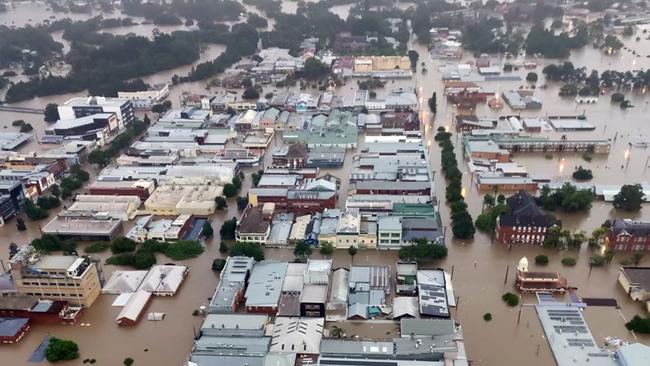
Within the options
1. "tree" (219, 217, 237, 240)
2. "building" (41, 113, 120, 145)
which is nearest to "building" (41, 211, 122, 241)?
"tree" (219, 217, 237, 240)

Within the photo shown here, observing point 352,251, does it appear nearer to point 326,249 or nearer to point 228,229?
point 326,249

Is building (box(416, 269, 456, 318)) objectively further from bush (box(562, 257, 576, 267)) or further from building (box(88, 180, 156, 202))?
building (box(88, 180, 156, 202))

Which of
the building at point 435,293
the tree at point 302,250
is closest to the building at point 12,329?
the tree at point 302,250

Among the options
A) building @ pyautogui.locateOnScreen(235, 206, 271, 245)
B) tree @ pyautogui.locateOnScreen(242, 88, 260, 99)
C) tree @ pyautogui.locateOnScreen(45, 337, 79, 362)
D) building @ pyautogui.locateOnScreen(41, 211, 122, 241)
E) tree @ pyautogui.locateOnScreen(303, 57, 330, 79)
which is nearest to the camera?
tree @ pyautogui.locateOnScreen(45, 337, 79, 362)

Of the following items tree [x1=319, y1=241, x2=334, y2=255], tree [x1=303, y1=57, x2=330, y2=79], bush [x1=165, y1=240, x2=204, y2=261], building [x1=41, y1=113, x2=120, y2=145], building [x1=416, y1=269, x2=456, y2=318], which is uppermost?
tree [x1=303, y1=57, x2=330, y2=79]

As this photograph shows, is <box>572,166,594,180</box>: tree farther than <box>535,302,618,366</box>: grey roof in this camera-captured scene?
Yes

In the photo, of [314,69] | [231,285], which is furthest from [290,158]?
[314,69]

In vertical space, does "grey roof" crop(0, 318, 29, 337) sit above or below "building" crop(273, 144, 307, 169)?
below

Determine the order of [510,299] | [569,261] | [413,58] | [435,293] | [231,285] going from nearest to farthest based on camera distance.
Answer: [435,293] → [510,299] → [231,285] → [569,261] → [413,58]
